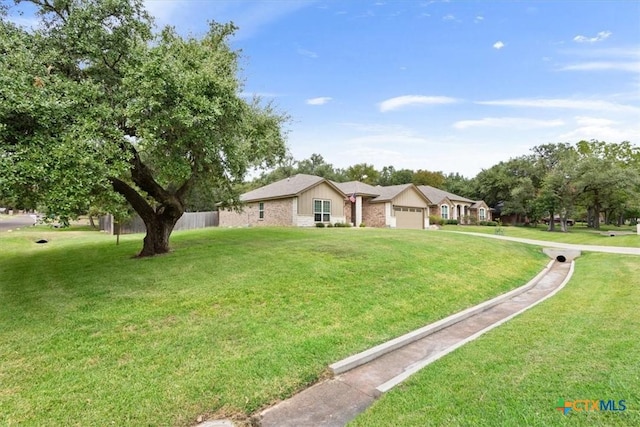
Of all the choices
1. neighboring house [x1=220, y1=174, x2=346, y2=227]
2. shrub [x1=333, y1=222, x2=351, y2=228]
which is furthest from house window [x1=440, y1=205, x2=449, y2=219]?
neighboring house [x1=220, y1=174, x2=346, y2=227]

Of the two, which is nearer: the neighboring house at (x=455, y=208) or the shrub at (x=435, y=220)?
the shrub at (x=435, y=220)

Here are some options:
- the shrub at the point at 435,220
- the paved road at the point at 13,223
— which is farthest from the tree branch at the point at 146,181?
the shrub at the point at 435,220

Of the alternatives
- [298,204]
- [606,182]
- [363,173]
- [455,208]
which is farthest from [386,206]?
[363,173]

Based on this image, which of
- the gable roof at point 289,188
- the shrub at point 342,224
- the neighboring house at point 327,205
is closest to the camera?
the gable roof at point 289,188

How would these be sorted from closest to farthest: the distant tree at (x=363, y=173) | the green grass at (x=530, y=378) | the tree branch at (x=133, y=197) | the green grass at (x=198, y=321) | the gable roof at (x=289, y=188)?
the green grass at (x=530, y=378) < the green grass at (x=198, y=321) < the tree branch at (x=133, y=197) < the gable roof at (x=289, y=188) < the distant tree at (x=363, y=173)

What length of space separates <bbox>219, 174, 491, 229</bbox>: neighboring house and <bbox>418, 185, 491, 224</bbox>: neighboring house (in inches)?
274

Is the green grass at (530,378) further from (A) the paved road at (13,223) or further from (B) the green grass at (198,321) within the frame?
(A) the paved road at (13,223)

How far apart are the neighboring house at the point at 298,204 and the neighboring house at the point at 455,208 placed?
1575cm

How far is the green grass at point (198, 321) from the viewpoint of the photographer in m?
3.99

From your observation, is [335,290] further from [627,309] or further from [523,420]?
[627,309]

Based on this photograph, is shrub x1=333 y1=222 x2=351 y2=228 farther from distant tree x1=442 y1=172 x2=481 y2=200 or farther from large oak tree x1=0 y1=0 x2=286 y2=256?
distant tree x1=442 y1=172 x2=481 y2=200

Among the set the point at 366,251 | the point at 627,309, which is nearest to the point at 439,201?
the point at 366,251

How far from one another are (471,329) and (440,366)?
8.18 ft

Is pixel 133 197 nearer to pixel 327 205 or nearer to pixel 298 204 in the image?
pixel 298 204
